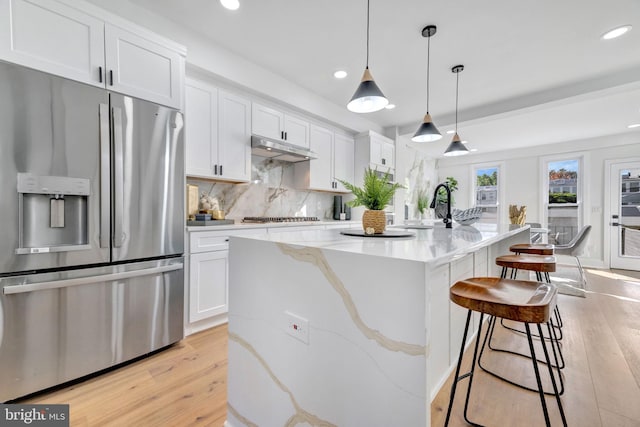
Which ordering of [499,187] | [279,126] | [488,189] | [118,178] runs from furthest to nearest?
[488,189] < [499,187] < [279,126] < [118,178]

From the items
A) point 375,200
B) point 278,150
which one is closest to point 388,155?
point 278,150

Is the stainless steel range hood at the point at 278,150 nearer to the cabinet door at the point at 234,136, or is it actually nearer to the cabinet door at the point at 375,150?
the cabinet door at the point at 234,136

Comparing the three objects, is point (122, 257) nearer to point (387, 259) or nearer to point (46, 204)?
point (46, 204)

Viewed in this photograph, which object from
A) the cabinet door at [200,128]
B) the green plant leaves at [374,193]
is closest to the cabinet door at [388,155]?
the cabinet door at [200,128]

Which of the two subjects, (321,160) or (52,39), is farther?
(321,160)

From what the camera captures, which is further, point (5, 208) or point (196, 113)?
point (196, 113)

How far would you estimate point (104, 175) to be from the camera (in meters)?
1.78

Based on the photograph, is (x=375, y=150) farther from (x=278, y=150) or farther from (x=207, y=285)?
(x=207, y=285)

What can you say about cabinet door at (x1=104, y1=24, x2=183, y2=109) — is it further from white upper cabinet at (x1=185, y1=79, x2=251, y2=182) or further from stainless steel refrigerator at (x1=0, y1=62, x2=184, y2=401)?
white upper cabinet at (x1=185, y1=79, x2=251, y2=182)

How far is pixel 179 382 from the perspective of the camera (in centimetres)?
172

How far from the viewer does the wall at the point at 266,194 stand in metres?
3.20

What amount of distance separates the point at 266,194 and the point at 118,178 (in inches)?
75.6

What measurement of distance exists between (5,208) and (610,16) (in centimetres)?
445

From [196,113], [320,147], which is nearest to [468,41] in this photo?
[320,147]
